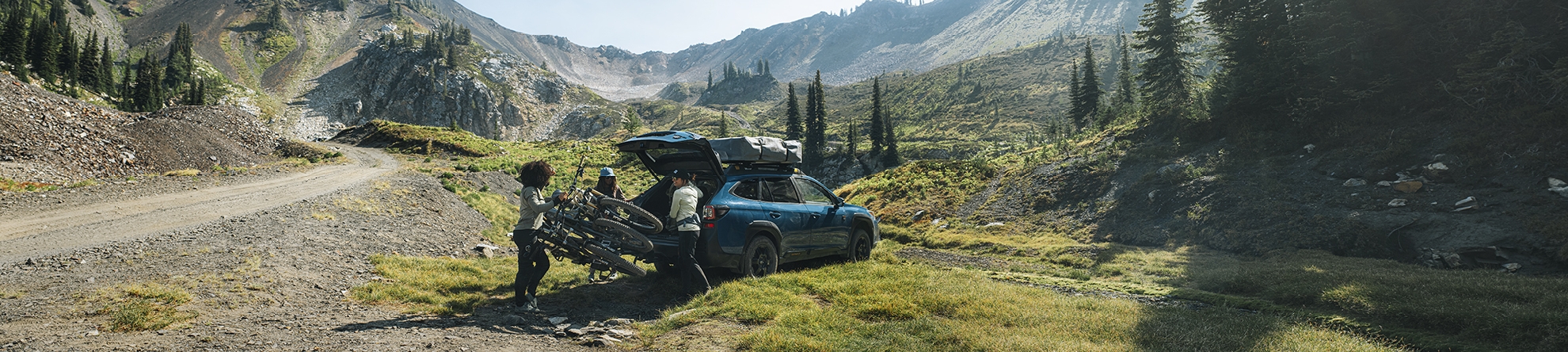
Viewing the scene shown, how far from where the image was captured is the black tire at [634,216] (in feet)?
26.8

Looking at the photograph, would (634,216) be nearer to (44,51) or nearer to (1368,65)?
(1368,65)

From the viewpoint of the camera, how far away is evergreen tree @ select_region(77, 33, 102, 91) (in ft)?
204

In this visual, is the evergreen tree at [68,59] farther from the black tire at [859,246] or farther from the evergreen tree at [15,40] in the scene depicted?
the black tire at [859,246]

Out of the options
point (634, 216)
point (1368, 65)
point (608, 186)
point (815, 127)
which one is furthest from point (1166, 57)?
point (815, 127)

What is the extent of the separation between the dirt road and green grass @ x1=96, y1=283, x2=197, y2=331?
14.4 feet

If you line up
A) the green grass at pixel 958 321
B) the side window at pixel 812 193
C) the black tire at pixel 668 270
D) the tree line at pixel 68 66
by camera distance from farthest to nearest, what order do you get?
1. the tree line at pixel 68 66
2. the side window at pixel 812 193
3. the black tire at pixel 668 270
4. the green grass at pixel 958 321

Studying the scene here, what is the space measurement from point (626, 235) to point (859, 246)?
5557mm

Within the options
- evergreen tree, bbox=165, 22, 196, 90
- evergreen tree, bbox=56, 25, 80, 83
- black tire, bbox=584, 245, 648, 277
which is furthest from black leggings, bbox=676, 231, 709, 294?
evergreen tree, bbox=165, 22, 196, 90

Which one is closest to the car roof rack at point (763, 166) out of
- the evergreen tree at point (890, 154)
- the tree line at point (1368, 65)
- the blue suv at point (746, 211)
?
the blue suv at point (746, 211)

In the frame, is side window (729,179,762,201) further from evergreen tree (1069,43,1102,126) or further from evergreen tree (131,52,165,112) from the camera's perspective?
evergreen tree (131,52,165,112)

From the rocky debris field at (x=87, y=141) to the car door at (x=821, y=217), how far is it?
23906mm

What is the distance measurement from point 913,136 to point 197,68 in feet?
554

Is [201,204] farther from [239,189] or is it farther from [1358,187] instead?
[1358,187]

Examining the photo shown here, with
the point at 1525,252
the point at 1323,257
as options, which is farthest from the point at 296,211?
the point at 1525,252
